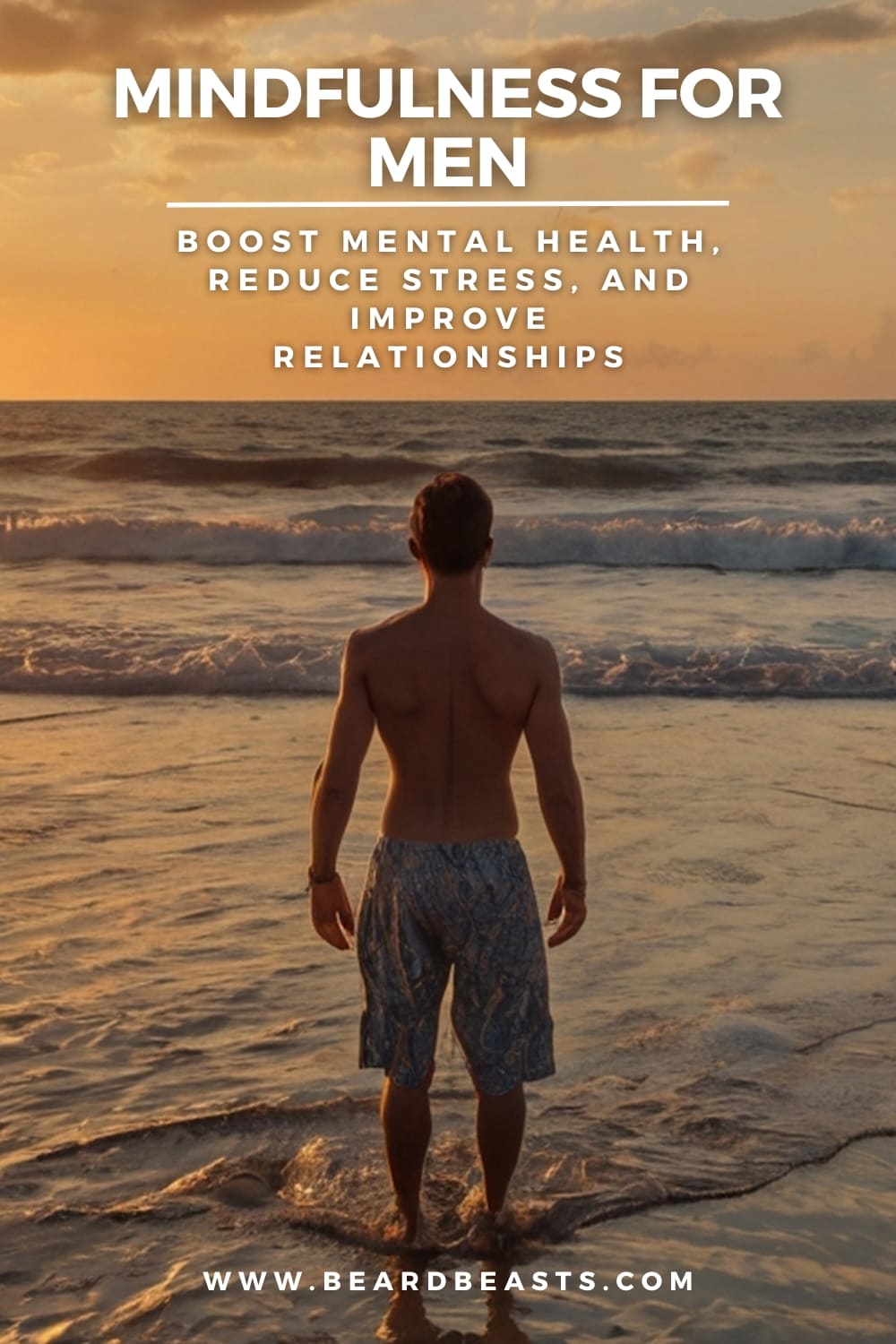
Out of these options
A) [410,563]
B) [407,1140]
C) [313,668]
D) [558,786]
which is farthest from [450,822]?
[410,563]

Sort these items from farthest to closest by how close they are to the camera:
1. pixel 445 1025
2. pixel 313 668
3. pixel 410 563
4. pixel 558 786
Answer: pixel 410 563 < pixel 313 668 < pixel 445 1025 < pixel 558 786

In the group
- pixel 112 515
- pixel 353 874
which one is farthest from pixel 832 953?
pixel 112 515

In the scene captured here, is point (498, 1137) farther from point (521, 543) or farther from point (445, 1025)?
point (521, 543)

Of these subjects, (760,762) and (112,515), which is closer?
(760,762)

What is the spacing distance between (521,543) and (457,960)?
1911 cm

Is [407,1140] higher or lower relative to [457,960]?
lower

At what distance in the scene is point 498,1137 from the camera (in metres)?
3.92

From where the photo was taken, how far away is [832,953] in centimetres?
596

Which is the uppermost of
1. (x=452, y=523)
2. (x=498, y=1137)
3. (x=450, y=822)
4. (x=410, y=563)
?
(x=452, y=523)

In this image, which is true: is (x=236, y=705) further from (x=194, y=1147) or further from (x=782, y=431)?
(x=782, y=431)

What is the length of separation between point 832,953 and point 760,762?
3.18 m

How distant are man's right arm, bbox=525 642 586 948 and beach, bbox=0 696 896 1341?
83 centimetres

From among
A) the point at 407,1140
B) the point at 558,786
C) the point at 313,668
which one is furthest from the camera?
the point at 313,668

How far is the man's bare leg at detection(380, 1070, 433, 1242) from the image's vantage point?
3867mm
